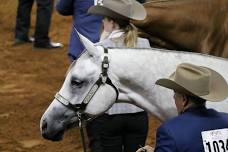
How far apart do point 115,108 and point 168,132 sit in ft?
5.14

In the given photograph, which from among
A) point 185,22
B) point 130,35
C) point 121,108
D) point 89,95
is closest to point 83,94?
point 89,95

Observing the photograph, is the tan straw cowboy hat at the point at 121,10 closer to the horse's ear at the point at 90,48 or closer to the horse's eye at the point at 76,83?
the horse's ear at the point at 90,48

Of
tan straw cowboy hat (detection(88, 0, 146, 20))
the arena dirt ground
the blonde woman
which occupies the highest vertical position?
tan straw cowboy hat (detection(88, 0, 146, 20))

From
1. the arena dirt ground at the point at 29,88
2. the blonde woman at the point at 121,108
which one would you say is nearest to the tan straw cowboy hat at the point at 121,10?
the blonde woman at the point at 121,108

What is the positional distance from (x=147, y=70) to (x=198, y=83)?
0.75 metres

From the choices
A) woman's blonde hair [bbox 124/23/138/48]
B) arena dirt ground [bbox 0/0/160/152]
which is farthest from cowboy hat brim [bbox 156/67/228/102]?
arena dirt ground [bbox 0/0/160/152]

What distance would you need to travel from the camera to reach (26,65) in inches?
408

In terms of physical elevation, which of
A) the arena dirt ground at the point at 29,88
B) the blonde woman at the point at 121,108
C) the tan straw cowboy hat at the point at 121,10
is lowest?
the arena dirt ground at the point at 29,88

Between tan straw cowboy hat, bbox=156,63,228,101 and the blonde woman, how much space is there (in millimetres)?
989

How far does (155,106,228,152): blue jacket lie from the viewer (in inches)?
129

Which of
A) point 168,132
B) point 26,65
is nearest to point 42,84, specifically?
point 26,65

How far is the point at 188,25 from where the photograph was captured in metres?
5.26

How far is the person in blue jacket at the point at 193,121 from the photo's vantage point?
3307 mm

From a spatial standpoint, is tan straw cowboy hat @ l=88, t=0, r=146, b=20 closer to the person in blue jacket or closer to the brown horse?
the brown horse
